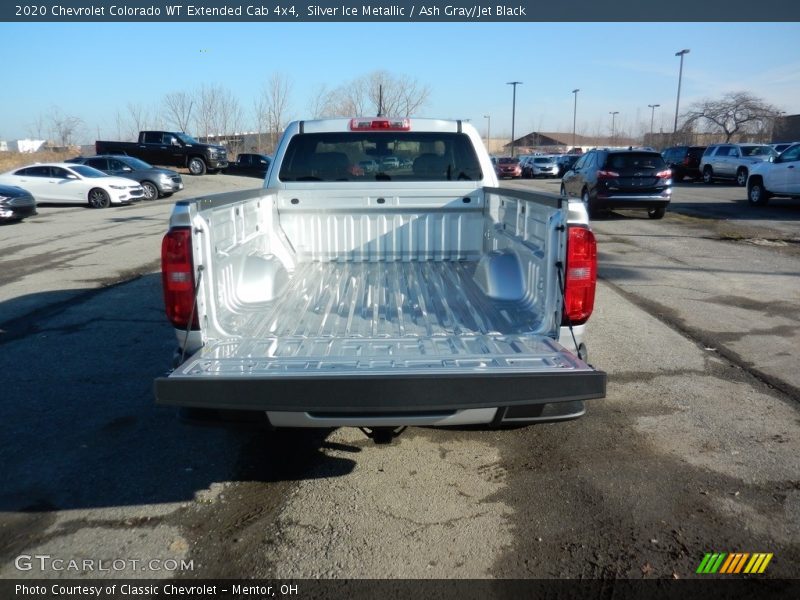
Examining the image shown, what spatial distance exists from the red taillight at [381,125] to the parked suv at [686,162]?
97.5ft

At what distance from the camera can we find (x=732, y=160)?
92.0 ft

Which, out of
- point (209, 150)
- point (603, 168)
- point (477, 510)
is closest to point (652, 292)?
point (477, 510)

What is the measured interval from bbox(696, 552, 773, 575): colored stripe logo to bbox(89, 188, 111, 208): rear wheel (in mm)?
22709

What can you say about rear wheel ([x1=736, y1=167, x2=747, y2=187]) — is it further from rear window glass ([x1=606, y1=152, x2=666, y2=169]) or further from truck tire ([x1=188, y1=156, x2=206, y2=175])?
truck tire ([x1=188, y1=156, x2=206, y2=175])

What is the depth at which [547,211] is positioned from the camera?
3604 millimetres

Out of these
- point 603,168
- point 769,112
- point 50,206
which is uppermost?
point 769,112

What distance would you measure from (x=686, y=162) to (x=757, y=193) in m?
14.3

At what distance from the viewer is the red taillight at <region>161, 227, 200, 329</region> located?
3236mm

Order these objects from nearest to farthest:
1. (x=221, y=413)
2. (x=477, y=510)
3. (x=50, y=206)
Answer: (x=221, y=413) → (x=477, y=510) → (x=50, y=206)

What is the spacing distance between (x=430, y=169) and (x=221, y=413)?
10.6 feet

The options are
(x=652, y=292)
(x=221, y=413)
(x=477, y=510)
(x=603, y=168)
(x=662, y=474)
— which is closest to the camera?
(x=221, y=413)

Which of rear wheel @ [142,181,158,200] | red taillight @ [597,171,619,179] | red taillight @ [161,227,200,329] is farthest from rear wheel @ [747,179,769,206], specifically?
rear wheel @ [142,181,158,200]

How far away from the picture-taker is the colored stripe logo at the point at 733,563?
289 cm

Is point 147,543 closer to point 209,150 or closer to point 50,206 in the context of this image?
point 50,206
